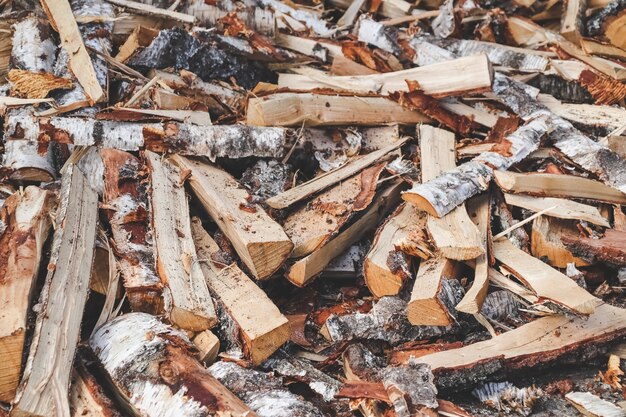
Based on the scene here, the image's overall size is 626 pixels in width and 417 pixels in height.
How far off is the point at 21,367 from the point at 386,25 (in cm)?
329

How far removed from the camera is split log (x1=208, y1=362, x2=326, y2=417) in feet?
7.06

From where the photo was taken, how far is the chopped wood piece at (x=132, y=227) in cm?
263

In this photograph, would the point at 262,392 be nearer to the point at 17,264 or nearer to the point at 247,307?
the point at 247,307

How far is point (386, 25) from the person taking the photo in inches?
175

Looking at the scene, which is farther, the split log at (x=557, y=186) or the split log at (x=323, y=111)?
the split log at (x=323, y=111)

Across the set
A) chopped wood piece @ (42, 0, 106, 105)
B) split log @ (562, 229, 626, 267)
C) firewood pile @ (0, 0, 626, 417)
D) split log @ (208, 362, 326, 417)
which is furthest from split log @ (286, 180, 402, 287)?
chopped wood piece @ (42, 0, 106, 105)

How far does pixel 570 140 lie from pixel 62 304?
269 cm

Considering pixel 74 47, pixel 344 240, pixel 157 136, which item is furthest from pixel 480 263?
pixel 74 47

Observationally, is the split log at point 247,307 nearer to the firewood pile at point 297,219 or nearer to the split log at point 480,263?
the firewood pile at point 297,219

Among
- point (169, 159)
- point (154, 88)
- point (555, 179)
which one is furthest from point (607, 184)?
point (154, 88)

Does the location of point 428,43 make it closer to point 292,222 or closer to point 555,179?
point 555,179

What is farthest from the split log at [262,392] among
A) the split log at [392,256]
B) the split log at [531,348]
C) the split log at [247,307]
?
the split log at [392,256]

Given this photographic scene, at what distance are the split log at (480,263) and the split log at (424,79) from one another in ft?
2.40

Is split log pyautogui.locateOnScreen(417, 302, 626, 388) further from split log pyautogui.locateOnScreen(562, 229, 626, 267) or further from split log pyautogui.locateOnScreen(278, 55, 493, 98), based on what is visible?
split log pyautogui.locateOnScreen(278, 55, 493, 98)
